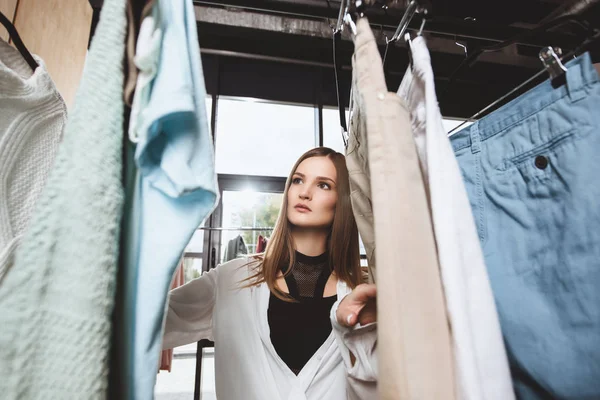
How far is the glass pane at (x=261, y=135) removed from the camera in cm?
280

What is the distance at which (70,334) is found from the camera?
0.78 feet

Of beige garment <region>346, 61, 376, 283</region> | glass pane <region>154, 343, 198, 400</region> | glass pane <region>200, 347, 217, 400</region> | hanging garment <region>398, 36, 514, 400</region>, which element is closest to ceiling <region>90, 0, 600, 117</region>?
beige garment <region>346, 61, 376, 283</region>

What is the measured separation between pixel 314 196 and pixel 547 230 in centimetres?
70

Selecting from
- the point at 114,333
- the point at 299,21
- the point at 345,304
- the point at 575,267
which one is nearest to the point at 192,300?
the point at 345,304

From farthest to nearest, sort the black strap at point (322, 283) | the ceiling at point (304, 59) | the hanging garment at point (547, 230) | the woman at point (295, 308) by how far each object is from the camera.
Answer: the ceiling at point (304, 59) → the black strap at point (322, 283) → the woman at point (295, 308) → the hanging garment at point (547, 230)

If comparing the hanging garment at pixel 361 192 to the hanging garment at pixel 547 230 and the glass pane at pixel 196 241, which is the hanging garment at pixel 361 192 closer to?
the hanging garment at pixel 547 230

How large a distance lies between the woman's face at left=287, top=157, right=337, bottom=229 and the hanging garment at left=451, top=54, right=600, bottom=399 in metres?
0.59

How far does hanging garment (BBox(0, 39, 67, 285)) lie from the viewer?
40cm

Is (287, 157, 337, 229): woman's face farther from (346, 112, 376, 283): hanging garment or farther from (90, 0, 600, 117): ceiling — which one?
(90, 0, 600, 117): ceiling

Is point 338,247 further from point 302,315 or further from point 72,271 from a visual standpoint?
point 72,271

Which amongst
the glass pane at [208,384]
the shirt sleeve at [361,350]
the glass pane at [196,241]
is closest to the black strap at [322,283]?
the shirt sleeve at [361,350]

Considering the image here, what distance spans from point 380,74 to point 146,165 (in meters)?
0.30

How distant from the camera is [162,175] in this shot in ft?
1.00

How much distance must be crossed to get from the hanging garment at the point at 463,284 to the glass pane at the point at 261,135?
8.15 ft
